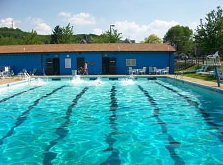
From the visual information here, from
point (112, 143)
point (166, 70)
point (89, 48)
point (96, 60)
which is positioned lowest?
→ point (112, 143)

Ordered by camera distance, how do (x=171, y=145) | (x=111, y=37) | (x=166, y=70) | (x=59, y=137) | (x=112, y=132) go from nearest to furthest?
(x=171, y=145)
(x=59, y=137)
(x=112, y=132)
(x=166, y=70)
(x=111, y=37)

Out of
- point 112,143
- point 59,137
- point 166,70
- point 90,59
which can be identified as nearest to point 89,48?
point 90,59

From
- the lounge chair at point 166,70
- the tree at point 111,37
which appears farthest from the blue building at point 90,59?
the tree at point 111,37

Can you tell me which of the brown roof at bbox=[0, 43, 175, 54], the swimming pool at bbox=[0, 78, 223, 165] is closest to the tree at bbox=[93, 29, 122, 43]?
the brown roof at bbox=[0, 43, 175, 54]

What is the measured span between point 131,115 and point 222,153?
13.6ft

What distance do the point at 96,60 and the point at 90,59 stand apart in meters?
0.57

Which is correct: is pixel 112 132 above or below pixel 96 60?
below

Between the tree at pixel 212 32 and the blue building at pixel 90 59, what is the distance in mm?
4345

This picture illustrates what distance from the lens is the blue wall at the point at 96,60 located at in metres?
27.9

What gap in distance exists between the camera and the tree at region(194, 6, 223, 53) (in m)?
28.7

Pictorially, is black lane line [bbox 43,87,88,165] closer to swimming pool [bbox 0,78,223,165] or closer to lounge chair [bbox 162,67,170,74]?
swimming pool [bbox 0,78,223,165]

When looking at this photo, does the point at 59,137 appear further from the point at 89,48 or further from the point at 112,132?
the point at 89,48

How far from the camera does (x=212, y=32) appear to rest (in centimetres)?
2936

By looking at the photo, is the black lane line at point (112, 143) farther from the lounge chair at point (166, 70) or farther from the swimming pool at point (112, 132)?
the lounge chair at point (166, 70)
